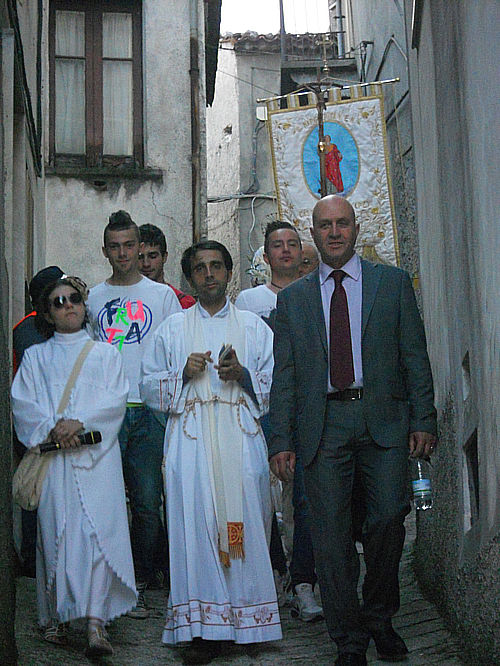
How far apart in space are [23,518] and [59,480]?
4.17ft

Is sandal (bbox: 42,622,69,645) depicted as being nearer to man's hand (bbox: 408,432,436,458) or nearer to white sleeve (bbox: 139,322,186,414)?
white sleeve (bbox: 139,322,186,414)

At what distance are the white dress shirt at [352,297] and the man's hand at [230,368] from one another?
0.64 m

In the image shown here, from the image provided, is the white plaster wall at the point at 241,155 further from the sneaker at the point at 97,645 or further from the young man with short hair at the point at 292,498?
the sneaker at the point at 97,645

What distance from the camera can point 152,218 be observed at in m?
12.5

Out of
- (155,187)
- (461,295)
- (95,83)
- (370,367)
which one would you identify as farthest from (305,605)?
(95,83)

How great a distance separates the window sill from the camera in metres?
12.3

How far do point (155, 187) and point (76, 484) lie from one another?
7.51 metres

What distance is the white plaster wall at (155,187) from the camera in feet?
40.4

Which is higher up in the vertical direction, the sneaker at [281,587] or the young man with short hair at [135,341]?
the young man with short hair at [135,341]

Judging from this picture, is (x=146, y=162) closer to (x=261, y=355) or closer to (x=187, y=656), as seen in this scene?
(x=261, y=355)

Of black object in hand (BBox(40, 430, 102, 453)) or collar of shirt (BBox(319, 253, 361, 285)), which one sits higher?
collar of shirt (BBox(319, 253, 361, 285))

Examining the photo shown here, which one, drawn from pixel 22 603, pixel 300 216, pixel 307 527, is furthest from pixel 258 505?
pixel 300 216

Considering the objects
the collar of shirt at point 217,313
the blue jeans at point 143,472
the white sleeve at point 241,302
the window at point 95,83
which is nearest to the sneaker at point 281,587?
the blue jeans at point 143,472

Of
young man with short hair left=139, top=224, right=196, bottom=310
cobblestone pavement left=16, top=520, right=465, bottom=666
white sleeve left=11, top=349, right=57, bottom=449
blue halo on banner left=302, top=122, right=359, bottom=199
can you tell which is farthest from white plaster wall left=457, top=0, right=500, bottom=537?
blue halo on banner left=302, top=122, right=359, bottom=199
